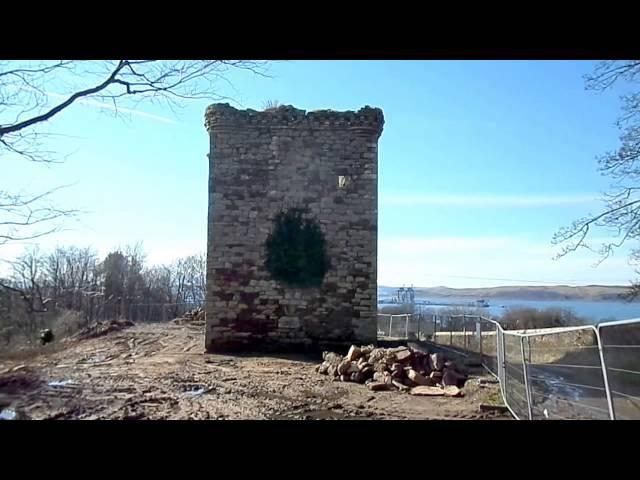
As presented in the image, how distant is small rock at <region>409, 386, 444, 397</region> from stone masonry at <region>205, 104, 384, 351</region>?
8.93 feet

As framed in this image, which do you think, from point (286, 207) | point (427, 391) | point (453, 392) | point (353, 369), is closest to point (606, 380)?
point (453, 392)

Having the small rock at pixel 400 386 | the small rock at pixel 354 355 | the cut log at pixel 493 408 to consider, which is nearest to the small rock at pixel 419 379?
the small rock at pixel 400 386

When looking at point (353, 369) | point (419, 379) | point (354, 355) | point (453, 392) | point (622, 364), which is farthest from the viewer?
point (354, 355)

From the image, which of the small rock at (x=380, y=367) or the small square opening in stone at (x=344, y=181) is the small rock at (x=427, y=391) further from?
the small square opening in stone at (x=344, y=181)

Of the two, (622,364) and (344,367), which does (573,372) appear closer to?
(622,364)

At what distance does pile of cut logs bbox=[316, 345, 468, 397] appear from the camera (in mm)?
Result: 5793

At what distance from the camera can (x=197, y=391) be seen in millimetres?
5488

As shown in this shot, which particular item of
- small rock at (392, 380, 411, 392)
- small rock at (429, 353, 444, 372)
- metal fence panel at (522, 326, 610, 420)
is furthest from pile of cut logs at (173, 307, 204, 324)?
metal fence panel at (522, 326, 610, 420)

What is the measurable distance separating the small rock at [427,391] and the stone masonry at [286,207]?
2.72 meters

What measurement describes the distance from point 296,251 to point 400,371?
3.04 metres
